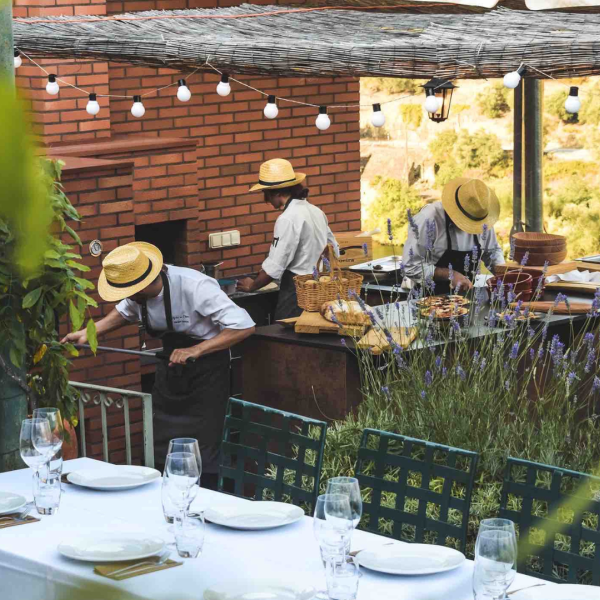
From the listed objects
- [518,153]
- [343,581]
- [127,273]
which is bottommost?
[343,581]

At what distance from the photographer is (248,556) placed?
293 cm

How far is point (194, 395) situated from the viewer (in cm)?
586

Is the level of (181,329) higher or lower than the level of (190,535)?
lower

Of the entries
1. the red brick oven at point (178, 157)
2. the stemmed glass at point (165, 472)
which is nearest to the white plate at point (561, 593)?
the stemmed glass at point (165, 472)

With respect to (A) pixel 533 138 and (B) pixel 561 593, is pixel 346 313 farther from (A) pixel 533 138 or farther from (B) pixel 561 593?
(A) pixel 533 138

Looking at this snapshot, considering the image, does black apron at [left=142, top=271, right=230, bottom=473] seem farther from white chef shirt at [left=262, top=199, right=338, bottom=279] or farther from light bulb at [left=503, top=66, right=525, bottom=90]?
light bulb at [left=503, top=66, right=525, bottom=90]

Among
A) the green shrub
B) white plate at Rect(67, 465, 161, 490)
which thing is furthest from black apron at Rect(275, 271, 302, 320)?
the green shrub

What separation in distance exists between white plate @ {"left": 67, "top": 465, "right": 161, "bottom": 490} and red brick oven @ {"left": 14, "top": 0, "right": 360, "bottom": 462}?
2.85 metres

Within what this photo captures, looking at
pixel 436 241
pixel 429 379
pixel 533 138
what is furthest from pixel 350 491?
pixel 533 138

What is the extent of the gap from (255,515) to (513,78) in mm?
2733

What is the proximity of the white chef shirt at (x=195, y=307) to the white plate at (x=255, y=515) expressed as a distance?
7.73 feet

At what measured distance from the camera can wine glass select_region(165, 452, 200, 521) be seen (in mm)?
2918

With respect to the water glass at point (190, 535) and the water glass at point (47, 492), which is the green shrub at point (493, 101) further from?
the water glass at point (190, 535)

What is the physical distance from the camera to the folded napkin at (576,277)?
7469 mm
